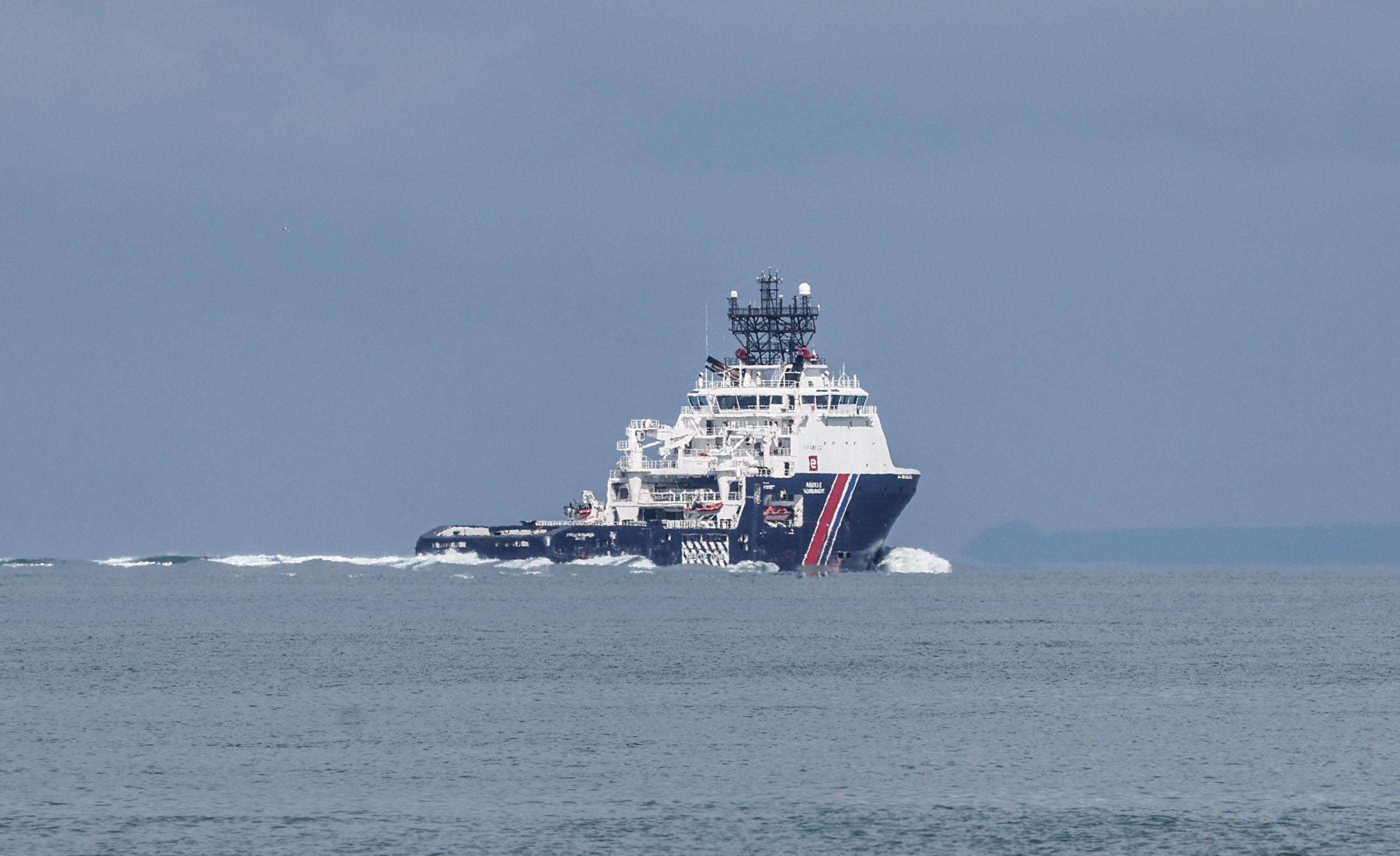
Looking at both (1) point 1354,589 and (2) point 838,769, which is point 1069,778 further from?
(1) point 1354,589

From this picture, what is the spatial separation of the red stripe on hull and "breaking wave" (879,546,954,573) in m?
14.8

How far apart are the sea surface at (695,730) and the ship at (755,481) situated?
15936 millimetres

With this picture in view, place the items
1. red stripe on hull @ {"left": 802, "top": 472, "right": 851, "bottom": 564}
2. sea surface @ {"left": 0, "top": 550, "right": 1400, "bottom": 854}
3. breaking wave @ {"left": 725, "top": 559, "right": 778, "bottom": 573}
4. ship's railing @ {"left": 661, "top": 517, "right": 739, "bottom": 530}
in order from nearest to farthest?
1. sea surface @ {"left": 0, "top": 550, "right": 1400, "bottom": 854}
2. red stripe on hull @ {"left": 802, "top": 472, "right": 851, "bottom": 564}
3. breaking wave @ {"left": 725, "top": 559, "right": 778, "bottom": 573}
4. ship's railing @ {"left": 661, "top": 517, "right": 739, "bottom": 530}

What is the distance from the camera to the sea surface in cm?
3131

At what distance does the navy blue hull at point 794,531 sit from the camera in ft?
300

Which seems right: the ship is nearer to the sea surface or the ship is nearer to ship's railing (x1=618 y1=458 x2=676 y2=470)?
ship's railing (x1=618 y1=458 x2=676 y2=470)

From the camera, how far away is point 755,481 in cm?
9200

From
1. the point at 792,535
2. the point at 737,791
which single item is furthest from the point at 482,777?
the point at 792,535

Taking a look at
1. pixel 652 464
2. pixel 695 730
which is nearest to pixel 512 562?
pixel 652 464

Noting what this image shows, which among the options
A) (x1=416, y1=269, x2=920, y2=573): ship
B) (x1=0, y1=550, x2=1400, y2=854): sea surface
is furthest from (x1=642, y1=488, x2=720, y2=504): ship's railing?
(x1=0, y1=550, x2=1400, y2=854): sea surface

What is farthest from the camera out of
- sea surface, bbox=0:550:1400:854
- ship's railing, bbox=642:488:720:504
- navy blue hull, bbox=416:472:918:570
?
ship's railing, bbox=642:488:720:504

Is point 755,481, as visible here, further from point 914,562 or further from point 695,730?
point 695,730

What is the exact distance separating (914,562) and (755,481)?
73.4 ft

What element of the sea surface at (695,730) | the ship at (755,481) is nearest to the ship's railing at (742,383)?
the ship at (755,481)
